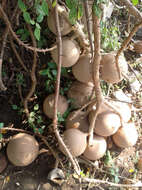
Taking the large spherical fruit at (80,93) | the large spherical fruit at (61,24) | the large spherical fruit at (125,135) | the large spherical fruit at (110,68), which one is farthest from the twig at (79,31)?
the large spherical fruit at (125,135)

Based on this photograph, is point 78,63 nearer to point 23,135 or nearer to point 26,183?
point 23,135

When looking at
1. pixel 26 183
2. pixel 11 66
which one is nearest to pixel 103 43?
pixel 11 66

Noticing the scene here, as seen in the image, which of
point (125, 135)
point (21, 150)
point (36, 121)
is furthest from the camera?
point (36, 121)

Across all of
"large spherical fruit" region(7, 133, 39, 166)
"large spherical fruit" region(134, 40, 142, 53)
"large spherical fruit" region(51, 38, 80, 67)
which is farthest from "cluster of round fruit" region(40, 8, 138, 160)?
"large spherical fruit" region(134, 40, 142, 53)

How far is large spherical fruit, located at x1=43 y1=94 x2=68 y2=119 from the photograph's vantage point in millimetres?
1934

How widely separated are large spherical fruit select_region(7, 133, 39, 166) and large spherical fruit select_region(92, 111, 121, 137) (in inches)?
23.8

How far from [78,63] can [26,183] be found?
119 cm

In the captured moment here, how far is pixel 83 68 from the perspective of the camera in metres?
1.79

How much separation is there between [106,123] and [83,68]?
0.53m

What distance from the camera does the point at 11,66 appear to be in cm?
207

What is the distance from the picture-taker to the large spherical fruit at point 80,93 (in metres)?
2.03

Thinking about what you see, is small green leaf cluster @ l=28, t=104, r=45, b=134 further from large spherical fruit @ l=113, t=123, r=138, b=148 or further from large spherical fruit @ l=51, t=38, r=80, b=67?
large spherical fruit @ l=113, t=123, r=138, b=148

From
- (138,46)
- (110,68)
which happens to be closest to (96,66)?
(110,68)

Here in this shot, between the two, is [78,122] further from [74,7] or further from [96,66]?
[74,7]
